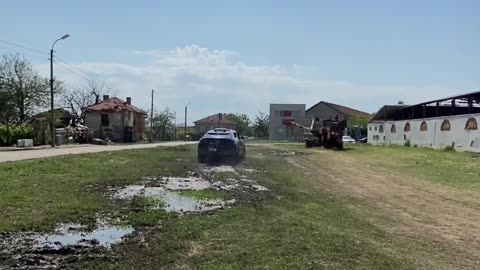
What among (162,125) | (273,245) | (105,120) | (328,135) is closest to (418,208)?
(273,245)

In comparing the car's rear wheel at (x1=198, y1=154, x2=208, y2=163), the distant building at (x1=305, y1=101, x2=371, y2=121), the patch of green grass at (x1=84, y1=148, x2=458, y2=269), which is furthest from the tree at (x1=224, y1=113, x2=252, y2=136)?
the patch of green grass at (x1=84, y1=148, x2=458, y2=269)

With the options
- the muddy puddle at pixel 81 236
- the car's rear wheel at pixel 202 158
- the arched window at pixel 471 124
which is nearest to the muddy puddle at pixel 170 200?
the muddy puddle at pixel 81 236

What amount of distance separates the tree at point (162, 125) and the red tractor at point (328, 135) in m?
57.3

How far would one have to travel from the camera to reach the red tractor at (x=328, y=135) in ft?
165

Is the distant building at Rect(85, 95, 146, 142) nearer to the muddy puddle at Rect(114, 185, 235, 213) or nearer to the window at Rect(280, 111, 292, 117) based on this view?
the window at Rect(280, 111, 292, 117)

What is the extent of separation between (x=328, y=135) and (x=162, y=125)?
2722 inches

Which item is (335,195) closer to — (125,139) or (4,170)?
(4,170)

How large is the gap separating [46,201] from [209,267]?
601cm

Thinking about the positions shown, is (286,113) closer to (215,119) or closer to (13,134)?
(215,119)

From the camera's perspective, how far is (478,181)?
19.0 meters

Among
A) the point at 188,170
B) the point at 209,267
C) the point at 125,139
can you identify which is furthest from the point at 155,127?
the point at 209,267

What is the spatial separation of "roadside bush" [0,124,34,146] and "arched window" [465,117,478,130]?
38.2 meters

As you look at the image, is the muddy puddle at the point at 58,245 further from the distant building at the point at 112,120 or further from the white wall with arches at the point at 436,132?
the distant building at the point at 112,120

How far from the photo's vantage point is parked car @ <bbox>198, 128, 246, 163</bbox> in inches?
1047
